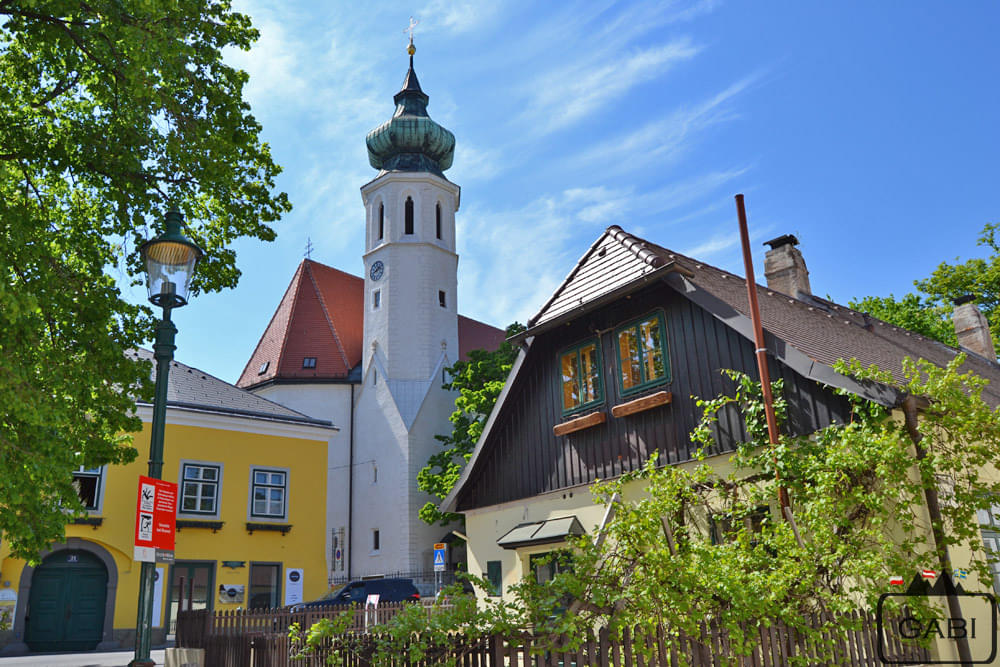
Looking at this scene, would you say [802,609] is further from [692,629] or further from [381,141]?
[381,141]

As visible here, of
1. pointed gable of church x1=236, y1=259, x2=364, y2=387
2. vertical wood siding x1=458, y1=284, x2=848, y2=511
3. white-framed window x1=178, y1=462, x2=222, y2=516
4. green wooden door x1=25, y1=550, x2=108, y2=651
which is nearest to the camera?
vertical wood siding x1=458, y1=284, x2=848, y2=511

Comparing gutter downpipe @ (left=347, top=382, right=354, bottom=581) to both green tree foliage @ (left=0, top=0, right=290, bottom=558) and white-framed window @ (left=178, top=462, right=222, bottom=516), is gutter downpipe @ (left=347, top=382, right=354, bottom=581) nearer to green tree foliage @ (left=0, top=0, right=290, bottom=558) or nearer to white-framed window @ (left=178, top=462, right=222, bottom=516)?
white-framed window @ (left=178, top=462, right=222, bottom=516)

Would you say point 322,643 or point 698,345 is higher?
point 698,345

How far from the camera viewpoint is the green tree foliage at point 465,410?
3172cm

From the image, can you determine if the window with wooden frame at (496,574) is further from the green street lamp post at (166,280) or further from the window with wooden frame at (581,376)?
the green street lamp post at (166,280)

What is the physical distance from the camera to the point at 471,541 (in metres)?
15.7

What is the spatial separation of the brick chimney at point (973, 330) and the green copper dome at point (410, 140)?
90.5 feet

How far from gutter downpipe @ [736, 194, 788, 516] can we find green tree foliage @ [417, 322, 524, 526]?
20630mm

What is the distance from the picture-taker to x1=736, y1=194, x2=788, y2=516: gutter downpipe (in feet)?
32.0

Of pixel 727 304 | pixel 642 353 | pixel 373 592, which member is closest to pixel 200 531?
pixel 373 592

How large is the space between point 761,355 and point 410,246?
32236mm

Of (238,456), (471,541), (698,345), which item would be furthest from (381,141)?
(698,345)

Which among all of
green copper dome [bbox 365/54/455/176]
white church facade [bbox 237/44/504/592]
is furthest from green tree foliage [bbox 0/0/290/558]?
green copper dome [bbox 365/54/455/176]

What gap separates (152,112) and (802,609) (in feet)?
33.0
